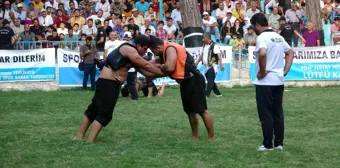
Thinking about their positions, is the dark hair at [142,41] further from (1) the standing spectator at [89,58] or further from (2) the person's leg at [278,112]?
(1) the standing spectator at [89,58]

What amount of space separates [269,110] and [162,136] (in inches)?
107

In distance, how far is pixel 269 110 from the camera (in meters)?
11.5

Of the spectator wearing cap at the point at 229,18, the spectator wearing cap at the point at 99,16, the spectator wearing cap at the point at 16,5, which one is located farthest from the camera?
the spectator wearing cap at the point at 229,18

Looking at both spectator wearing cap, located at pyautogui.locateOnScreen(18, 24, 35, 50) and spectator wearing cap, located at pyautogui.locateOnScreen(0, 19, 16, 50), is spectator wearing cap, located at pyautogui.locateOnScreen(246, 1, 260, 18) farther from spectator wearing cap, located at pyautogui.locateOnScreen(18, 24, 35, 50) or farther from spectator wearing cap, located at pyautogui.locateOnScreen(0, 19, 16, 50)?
spectator wearing cap, located at pyautogui.locateOnScreen(0, 19, 16, 50)

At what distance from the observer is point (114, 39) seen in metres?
24.2

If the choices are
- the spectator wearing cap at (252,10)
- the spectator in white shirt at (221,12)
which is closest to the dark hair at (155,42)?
the spectator in white shirt at (221,12)

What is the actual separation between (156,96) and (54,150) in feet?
33.1

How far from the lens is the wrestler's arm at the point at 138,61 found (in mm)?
12414

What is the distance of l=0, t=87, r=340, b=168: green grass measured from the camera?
11055mm

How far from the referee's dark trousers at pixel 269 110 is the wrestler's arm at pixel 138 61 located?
1.71 metres

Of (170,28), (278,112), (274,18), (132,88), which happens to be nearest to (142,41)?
(278,112)

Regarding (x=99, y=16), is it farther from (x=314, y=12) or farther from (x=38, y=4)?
(x=314, y=12)

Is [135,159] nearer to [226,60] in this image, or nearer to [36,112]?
[36,112]

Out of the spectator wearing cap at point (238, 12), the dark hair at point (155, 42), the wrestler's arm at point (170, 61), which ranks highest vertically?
the spectator wearing cap at point (238, 12)
